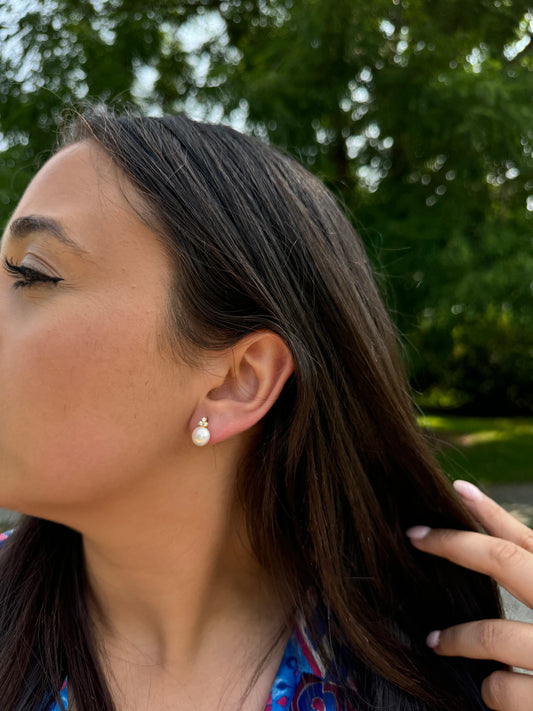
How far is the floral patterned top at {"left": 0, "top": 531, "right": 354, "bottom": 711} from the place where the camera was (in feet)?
5.05

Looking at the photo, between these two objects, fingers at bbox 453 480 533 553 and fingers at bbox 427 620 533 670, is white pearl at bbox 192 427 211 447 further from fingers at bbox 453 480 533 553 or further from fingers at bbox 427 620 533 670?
fingers at bbox 427 620 533 670

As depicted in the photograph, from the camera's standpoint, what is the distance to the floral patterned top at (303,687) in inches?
60.6

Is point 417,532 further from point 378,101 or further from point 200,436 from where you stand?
point 378,101

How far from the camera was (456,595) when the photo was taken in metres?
1.76

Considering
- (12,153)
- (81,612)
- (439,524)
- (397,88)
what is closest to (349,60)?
(397,88)

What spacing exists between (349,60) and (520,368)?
11.3m

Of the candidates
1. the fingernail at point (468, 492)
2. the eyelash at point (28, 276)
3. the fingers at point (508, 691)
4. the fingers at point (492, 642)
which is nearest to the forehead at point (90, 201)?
the eyelash at point (28, 276)

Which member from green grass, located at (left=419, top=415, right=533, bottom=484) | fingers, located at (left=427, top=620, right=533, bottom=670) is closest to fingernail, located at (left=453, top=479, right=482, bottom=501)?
fingers, located at (left=427, top=620, right=533, bottom=670)

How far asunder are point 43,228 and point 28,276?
110 millimetres

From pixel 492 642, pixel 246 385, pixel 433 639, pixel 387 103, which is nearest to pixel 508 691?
pixel 492 642

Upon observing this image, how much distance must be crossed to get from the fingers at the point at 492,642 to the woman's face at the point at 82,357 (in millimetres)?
859

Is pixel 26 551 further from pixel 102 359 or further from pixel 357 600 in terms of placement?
pixel 357 600

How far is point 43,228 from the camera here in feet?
4.53

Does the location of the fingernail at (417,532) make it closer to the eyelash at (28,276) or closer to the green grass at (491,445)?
the eyelash at (28,276)
